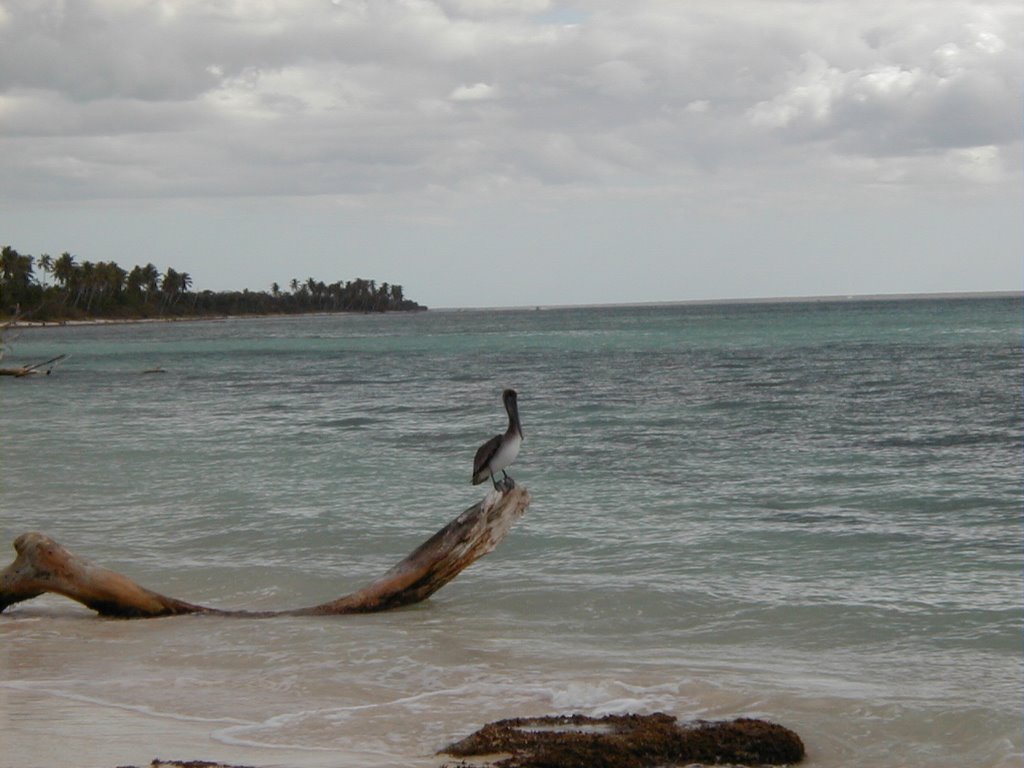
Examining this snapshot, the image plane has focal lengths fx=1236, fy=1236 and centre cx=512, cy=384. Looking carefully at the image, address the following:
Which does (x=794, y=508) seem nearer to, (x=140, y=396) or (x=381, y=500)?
(x=381, y=500)

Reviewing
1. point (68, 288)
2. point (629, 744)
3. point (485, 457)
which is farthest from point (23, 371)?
point (68, 288)

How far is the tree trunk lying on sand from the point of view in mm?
9680

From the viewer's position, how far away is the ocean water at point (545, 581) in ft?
24.1

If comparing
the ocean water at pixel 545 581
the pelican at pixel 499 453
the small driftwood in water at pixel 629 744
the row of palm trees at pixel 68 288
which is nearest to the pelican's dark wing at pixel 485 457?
the pelican at pixel 499 453

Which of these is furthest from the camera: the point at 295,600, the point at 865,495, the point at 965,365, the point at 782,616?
the point at 965,365

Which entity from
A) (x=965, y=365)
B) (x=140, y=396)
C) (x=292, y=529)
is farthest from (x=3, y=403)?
(x=965, y=365)

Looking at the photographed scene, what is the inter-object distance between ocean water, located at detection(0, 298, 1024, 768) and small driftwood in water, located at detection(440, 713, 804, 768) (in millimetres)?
291

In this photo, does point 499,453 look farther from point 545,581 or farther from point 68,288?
point 68,288

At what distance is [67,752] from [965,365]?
1693 inches

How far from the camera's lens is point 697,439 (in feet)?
77.6

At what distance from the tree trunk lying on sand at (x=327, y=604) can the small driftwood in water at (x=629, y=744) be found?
2.98m

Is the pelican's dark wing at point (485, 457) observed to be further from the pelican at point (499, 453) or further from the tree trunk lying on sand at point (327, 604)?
the tree trunk lying on sand at point (327, 604)

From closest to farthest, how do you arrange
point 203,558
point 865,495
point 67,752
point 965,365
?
point 67,752, point 203,558, point 865,495, point 965,365

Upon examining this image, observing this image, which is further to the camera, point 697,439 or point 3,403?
point 3,403
